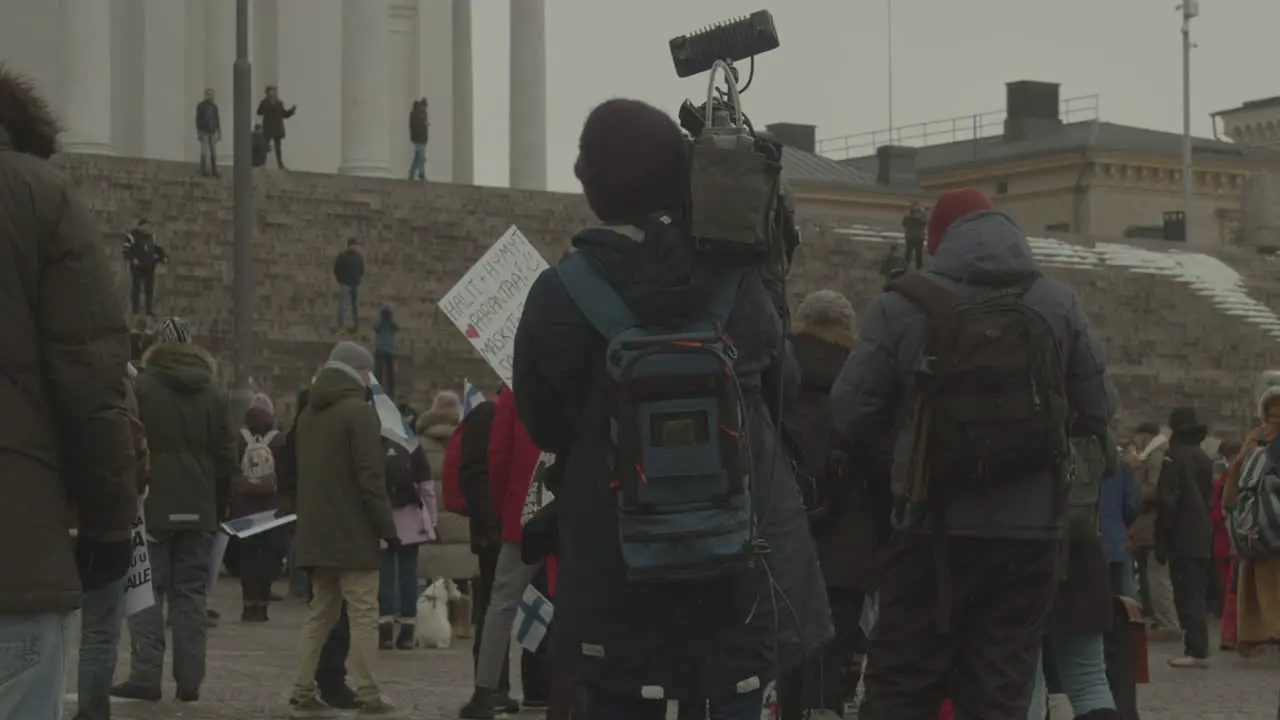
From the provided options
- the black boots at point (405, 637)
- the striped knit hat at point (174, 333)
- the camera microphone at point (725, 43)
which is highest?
the camera microphone at point (725, 43)

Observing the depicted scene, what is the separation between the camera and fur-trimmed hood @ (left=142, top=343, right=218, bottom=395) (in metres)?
13.1

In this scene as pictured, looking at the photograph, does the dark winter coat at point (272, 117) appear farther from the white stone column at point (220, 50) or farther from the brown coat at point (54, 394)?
the brown coat at point (54, 394)

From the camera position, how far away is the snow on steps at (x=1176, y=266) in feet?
173

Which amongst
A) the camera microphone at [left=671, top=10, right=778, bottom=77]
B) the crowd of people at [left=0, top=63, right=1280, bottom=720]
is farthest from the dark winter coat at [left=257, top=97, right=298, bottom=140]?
the camera microphone at [left=671, top=10, right=778, bottom=77]

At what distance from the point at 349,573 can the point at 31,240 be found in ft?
23.0

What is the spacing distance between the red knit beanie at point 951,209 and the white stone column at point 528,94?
159ft

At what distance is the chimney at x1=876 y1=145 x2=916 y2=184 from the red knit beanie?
251 ft

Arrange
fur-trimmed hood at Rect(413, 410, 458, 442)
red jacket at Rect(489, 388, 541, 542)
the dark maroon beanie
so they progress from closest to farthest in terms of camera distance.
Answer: the dark maroon beanie
red jacket at Rect(489, 388, 541, 542)
fur-trimmed hood at Rect(413, 410, 458, 442)

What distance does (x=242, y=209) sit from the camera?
30031 mm

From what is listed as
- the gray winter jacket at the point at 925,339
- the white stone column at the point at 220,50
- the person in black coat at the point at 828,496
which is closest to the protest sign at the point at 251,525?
the person in black coat at the point at 828,496

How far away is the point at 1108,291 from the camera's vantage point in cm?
5169

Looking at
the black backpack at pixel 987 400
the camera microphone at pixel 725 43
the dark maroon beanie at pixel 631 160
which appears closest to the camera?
the dark maroon beanie at pixel 631 160

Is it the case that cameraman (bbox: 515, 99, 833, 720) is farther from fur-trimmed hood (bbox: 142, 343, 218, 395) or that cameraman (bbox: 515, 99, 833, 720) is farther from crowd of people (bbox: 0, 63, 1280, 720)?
fur-trimmed hood (bbox: 142, 343, 218, 395)

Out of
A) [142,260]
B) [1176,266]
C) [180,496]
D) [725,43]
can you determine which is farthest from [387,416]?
[1176,266]
